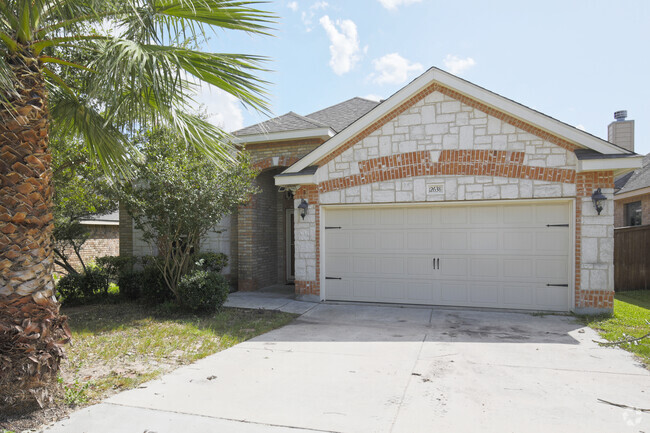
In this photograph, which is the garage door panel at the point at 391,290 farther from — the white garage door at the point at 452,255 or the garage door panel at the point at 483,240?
the garage door panel at the point at 483,240

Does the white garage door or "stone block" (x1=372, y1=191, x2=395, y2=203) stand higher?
"stone block" (x1=372, y1=191, x2=395, y2=203)

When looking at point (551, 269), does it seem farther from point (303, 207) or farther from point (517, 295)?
point (303, 207)

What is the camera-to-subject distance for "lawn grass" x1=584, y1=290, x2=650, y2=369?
6.11m

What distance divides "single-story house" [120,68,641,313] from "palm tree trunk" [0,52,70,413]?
17.6ft

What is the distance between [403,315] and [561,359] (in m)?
3.33

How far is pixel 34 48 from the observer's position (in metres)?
4.32

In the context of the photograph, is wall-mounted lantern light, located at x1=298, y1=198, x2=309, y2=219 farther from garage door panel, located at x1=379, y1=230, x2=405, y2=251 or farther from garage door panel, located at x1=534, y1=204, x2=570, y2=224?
garage door panel, located at x1=534, y1=204, x2=570, y2=224

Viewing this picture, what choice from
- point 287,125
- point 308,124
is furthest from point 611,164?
point 287,125

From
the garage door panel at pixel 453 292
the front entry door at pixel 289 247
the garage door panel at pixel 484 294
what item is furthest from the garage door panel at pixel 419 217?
the front entry door at pixel 289 247

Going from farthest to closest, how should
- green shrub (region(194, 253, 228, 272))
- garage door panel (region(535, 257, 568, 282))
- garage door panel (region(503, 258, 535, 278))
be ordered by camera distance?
green shrub (region(194, 253, 228, 272)) → garage door panel (region(503, 258, 535, 278)) → garage door panel (region(535, 257, 568, 282))

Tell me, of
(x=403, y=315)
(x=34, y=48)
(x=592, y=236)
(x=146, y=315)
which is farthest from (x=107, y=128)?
(x=592, y=236)

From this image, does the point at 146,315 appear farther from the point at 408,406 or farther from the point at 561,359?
the point at 561,359

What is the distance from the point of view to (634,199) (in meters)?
15.2

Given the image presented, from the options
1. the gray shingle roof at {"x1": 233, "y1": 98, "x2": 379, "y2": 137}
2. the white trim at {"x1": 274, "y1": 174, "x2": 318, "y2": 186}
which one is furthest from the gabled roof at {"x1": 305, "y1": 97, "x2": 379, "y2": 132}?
the white trim at {"x1": 274, "y1": 174, "x2": 318, "y2": 186}
